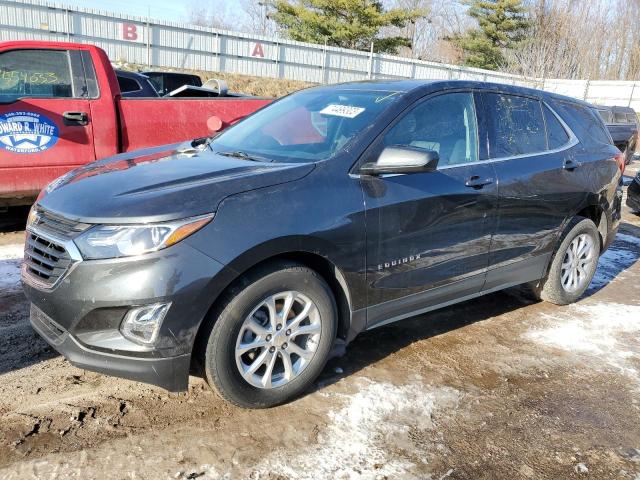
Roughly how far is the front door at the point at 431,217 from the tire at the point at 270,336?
1.27ft

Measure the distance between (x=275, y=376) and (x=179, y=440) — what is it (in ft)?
1.92

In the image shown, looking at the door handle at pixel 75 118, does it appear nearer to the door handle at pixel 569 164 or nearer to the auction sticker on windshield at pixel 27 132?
the auction sticker on windshield at pixel 27 132

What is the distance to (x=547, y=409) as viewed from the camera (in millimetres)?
3229

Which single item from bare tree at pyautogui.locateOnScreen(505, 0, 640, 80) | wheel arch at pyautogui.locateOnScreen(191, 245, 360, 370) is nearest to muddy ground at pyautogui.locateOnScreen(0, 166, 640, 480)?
wheel arch at pyautogui.locateOnScreen(191, 245, 360, 370)

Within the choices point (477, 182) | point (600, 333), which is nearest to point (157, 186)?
point (477, 182)

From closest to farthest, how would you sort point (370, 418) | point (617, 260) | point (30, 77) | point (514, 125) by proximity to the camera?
point (370, 418) < point (514, 125) < point (30, 77) < point (617, 260)

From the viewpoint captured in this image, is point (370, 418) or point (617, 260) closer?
point (370, 418)

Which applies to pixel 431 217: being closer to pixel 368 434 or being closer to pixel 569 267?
pixel 368 434

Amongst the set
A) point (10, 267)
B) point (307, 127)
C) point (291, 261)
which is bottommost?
point (10, 267)

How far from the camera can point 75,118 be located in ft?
18.3

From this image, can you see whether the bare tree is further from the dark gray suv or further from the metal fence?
the dark gray suv

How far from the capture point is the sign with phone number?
539cm

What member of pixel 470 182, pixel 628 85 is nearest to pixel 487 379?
pixel 470 182

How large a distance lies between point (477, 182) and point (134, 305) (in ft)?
7.51
